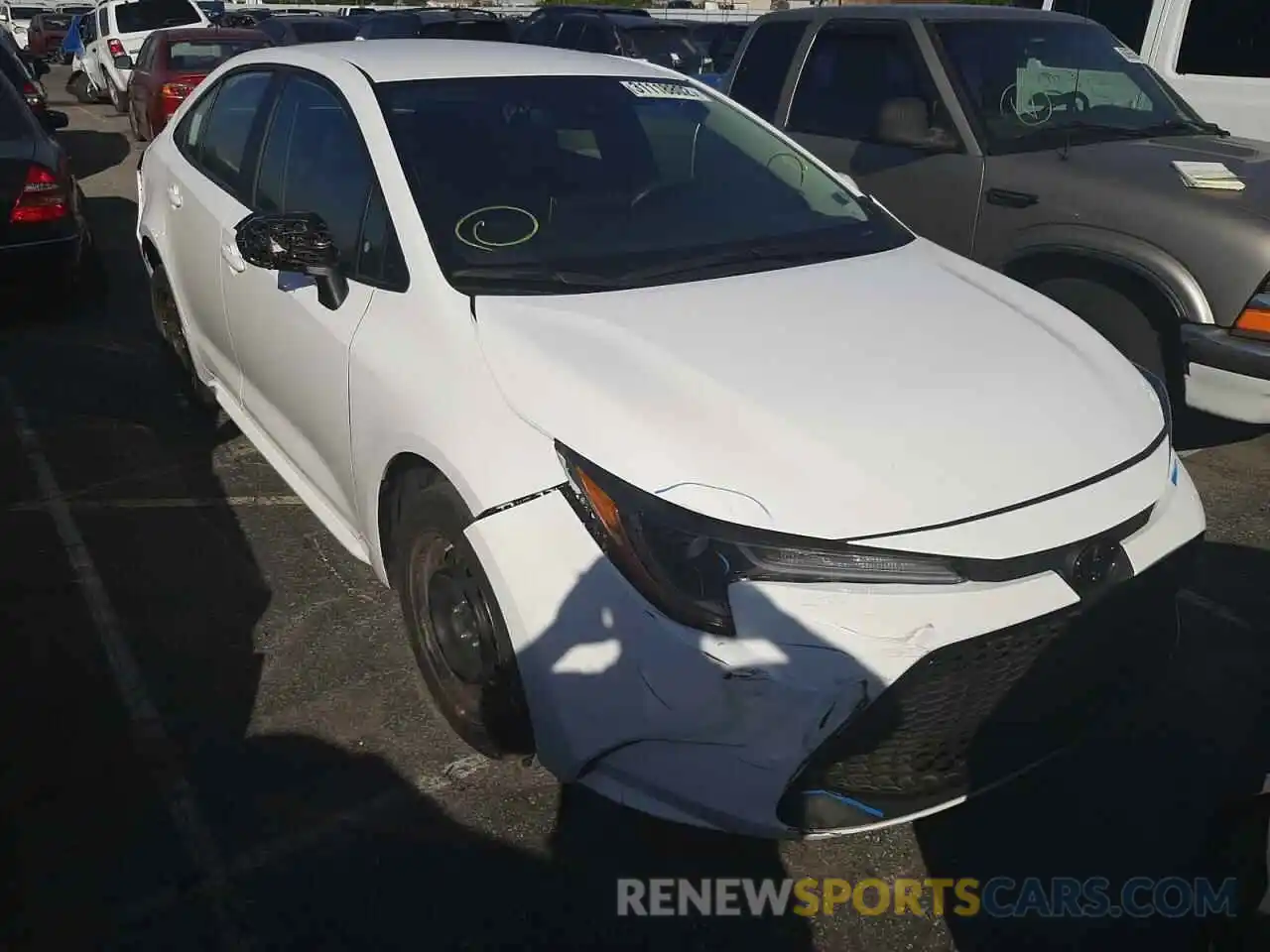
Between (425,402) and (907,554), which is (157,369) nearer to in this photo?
(425,402)

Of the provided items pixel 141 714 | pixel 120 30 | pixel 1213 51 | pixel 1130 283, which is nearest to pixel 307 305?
pixel 141 714

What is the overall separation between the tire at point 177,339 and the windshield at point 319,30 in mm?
12041

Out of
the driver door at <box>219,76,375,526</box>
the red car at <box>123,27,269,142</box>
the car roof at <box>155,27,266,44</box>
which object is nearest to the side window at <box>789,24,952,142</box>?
the driver door at <box>219,76,375,526</box>

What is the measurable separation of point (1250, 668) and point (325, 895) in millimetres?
2768

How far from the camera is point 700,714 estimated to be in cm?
209

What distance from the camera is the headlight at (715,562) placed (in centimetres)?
208

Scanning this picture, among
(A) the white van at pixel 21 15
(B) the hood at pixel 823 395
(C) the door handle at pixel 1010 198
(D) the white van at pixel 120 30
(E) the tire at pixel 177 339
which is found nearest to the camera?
(B) the hood at pixel 823 395

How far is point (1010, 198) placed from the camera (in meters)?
4.65

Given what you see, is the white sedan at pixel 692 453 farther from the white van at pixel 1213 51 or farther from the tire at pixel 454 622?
the white van at pixel 1213 51

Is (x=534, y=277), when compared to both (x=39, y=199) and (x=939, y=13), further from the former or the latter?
(x=39, y=199)

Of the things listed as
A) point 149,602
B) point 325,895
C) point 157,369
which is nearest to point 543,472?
point 325,895

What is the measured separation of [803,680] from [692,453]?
0.52 metres

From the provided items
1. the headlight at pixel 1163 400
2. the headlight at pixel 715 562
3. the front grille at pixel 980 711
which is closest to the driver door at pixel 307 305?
the headlight at pixel 715 562

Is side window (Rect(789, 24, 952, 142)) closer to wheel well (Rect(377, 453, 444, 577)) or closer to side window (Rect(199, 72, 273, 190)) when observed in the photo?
side window (Rect(199, 72, 273, 190))
